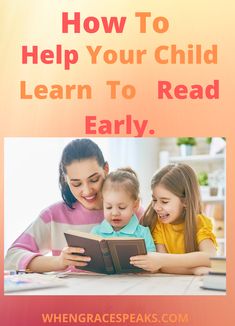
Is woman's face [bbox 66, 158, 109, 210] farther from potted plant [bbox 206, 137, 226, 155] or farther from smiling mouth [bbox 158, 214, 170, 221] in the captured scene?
potted plant [bbox 206, 137, 226, 155]

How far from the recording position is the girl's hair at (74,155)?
1590mm

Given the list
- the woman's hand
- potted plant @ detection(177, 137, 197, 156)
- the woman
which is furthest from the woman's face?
potted plant @ detection(177, 137, 197, 156)

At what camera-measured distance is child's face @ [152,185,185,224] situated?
5.23ft

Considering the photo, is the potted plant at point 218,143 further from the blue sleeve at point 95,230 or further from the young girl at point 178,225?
the blue sleeve at point 95,230

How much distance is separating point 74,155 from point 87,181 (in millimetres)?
74

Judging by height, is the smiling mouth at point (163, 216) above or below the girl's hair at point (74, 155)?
below

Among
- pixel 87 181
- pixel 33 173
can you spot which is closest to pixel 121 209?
pixel 87 181

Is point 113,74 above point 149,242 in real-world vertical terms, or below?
above

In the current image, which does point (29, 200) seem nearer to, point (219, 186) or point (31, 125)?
point (31, 125)

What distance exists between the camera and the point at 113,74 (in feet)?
5.24

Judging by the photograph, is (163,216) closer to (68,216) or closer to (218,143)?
(68,216)

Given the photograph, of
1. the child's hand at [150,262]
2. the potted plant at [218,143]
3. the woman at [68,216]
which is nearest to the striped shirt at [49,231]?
the woman at [68,216]

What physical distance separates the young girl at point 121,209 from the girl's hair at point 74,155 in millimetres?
57

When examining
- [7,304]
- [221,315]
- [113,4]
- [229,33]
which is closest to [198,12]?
[229,33]
